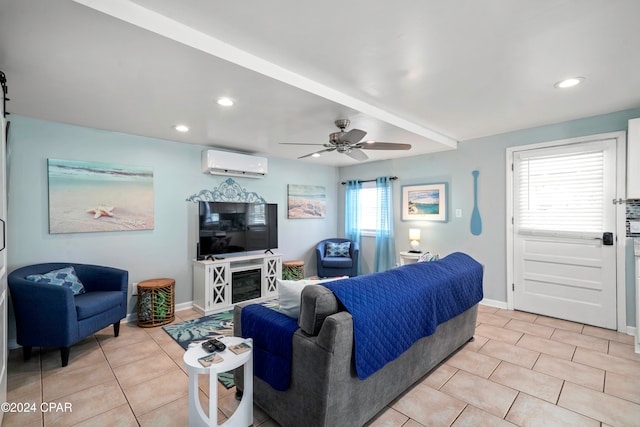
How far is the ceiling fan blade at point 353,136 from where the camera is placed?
274 cm

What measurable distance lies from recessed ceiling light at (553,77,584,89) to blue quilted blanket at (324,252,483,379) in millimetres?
1757

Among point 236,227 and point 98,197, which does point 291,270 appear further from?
point 98,197

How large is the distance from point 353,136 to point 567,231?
2.86 metres

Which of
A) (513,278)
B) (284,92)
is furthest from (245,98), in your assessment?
(513,278)

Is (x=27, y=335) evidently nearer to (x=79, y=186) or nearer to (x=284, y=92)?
(x=79, y=186)

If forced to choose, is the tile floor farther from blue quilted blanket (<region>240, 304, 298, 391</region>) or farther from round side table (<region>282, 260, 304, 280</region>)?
round side table (<region>282, 260, 304, 280</region>)

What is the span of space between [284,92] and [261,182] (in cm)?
270

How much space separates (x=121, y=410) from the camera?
6.67 ft

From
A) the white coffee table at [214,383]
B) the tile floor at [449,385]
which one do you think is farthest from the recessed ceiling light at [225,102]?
the tile floor at [449,385]

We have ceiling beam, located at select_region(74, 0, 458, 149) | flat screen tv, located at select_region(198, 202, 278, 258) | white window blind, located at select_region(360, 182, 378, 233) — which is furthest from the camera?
white window blind, located at select_region(360, 182, 378, 233)

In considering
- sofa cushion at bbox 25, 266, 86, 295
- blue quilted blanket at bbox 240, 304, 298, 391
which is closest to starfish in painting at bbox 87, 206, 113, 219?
sofa cushion at bbox 25, 266, 86, 295

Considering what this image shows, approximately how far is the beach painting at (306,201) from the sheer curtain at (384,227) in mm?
1121

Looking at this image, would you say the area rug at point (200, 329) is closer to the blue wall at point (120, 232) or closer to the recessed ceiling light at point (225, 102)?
the blue wall at point (120, 232)

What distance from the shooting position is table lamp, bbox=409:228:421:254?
4816 mm
